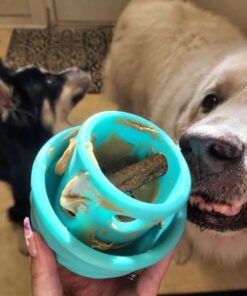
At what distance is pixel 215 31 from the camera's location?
5.04 ft

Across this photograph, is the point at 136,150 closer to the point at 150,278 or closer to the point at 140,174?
the point at 140,174

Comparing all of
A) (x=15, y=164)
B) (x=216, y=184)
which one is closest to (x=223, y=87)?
(x=216, y=184)

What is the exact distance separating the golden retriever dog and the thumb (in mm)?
301

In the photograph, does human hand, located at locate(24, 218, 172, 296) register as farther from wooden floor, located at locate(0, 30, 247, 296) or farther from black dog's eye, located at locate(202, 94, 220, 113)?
wooden floor, located at locate(0, 30, 247, 296)

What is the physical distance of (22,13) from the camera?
2.50 meters

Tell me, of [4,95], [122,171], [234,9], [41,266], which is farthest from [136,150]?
[234,9]

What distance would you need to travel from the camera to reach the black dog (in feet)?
4.61

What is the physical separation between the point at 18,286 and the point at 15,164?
390 millimetres

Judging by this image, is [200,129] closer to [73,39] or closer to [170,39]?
[170,39]

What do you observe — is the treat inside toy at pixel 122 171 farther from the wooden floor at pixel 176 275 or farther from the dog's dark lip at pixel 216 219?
the wooden floor at pixel 176 275

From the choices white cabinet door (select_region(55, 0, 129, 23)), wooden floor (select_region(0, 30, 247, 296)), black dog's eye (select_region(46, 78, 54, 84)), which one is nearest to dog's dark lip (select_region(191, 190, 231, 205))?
wooden floor (select_region(0, 30, 247, 296))

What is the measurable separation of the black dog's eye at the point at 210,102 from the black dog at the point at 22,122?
1.90 feet

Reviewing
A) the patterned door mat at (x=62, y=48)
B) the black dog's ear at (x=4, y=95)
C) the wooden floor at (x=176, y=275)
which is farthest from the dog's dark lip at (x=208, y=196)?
the patterned door mat at (x=62, y=48)

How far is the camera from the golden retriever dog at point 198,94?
2.57ft
